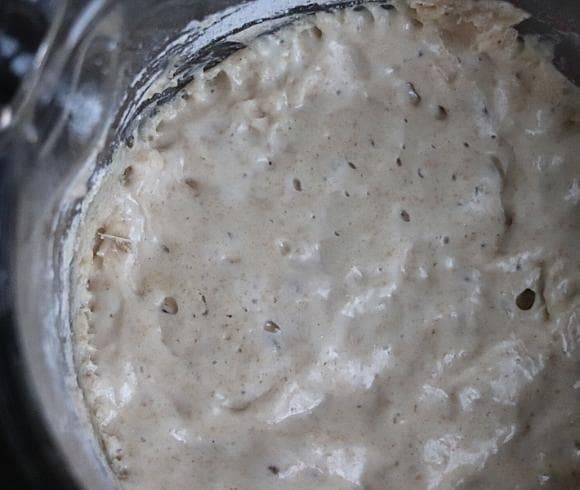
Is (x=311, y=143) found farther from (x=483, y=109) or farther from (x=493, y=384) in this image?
(x=493, y=384)

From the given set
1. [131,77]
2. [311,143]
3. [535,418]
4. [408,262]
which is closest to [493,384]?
[535,418]

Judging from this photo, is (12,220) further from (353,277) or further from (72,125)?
(353,277)

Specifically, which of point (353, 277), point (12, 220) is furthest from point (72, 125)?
point (353, 277)

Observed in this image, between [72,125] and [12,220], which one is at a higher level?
[72,125]
